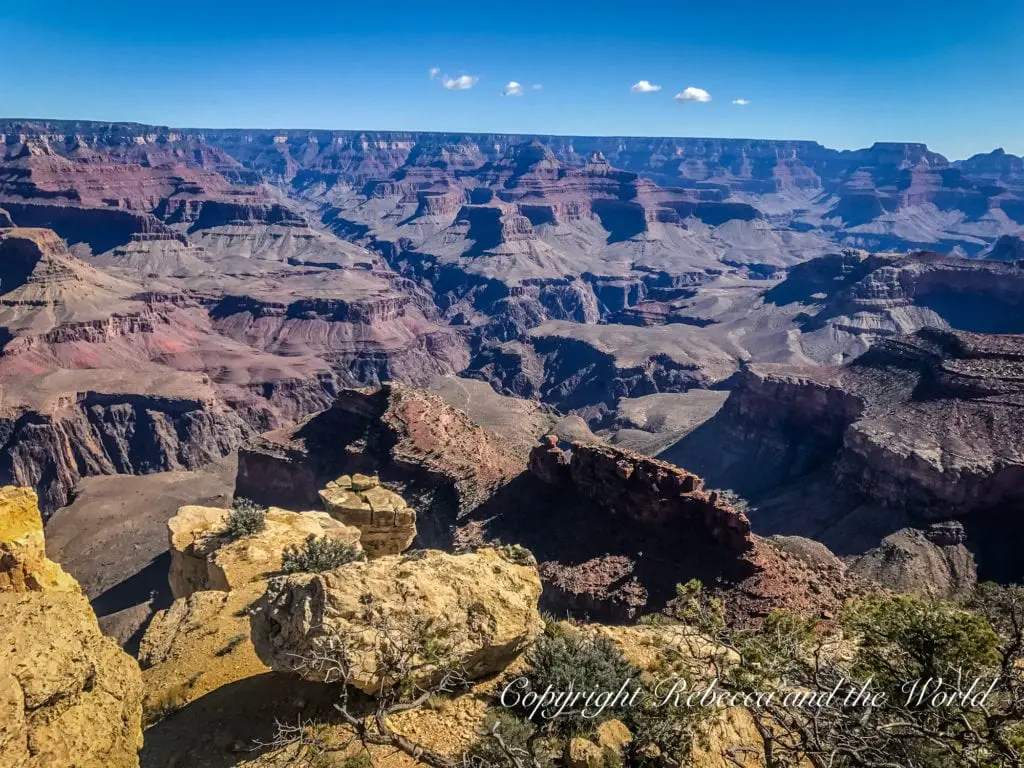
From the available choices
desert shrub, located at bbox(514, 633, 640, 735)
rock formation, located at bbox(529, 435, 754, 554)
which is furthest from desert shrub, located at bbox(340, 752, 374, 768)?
rock formation, located at bbox(529, 435, 754, 554)

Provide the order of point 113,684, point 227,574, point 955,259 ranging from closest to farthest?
point 113,684
point 227,574
point 955,259

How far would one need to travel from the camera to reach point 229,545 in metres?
27.1

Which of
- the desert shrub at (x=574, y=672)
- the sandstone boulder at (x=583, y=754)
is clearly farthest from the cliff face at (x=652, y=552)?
the sandstone boulder at (x=583, y=754)

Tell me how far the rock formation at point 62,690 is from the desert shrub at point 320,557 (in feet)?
35.0

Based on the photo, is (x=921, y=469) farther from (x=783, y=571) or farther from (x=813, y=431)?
(x=783, y=571)

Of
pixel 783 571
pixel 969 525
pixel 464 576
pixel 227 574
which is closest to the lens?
pixel 464 576

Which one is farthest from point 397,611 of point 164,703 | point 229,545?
point 229,545

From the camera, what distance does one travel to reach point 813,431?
69750mm

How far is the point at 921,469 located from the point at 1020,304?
75.1 m

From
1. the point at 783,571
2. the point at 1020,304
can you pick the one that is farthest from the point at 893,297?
the point at 783,571

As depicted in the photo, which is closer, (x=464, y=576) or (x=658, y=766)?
(x=658, y=766)

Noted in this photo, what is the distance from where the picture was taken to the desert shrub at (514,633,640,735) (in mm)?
14805

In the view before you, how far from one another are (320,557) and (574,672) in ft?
38.4

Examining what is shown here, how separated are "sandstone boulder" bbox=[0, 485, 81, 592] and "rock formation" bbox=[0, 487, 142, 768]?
314 centimetres
